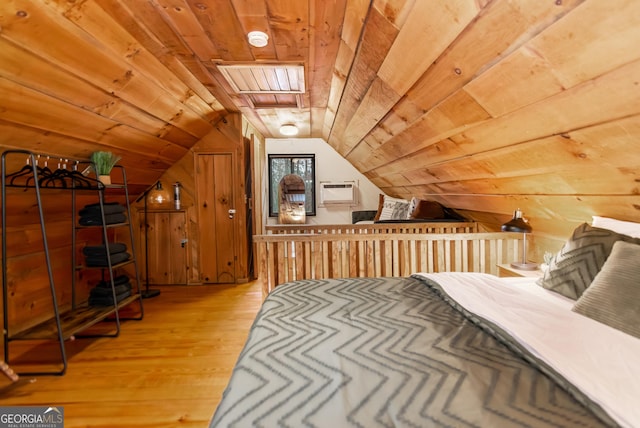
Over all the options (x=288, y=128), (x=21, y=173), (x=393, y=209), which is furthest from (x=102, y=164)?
(x=393, y=209)

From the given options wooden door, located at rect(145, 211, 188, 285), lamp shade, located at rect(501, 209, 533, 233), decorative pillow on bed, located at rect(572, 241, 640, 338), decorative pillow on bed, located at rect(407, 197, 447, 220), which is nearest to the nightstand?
lamp shade, located at rect(501, 209, 533, 233)

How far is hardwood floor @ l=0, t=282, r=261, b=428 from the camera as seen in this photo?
1.62m

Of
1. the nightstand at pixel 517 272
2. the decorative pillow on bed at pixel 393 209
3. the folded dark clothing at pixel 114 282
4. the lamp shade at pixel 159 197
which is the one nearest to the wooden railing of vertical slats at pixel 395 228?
the decorative pillow on bed at pixel 393 209

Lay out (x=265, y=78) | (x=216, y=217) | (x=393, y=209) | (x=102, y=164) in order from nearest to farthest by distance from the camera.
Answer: (x=265, y=78)
(x=102, y=164)
(x=216, y=217)
(x=393, y=209)

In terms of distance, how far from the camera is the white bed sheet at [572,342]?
29.4 inches

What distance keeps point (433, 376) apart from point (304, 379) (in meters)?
0.35

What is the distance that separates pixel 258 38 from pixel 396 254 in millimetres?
1975

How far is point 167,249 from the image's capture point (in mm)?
3920

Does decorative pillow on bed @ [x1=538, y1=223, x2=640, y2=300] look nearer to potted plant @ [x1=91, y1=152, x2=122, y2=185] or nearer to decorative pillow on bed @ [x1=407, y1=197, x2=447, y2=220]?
decorative pillow on bed @ [x1=407, y1=197, x2=447, y2=220]

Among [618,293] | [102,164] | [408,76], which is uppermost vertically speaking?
[408,76]

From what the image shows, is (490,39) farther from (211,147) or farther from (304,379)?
(211,147)

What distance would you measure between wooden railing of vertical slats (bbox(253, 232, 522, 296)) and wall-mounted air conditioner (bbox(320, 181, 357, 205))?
2.40 m

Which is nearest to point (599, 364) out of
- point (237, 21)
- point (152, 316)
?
point (237, 21)

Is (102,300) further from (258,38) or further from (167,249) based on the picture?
(258,38)
